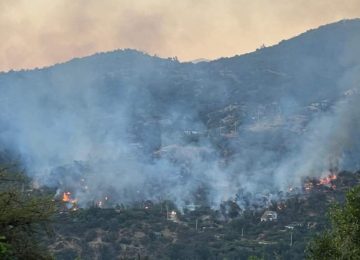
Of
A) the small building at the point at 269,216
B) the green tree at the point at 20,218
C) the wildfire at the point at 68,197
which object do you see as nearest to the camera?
the green tree at the point at 20,218

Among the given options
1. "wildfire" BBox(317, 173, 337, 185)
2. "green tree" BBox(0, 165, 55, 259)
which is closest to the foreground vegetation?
"wildfire" BBox(317, 173, 337, 185)

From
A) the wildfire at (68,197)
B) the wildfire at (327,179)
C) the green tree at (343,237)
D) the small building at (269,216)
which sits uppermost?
the wildfire at (327,179)

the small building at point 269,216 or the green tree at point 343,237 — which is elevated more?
the small building at point 269,216

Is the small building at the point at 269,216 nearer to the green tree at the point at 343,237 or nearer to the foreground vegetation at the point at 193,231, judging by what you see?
the foreground vegetation at the point at 193,231

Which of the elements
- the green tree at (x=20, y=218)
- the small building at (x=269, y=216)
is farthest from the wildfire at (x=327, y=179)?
the green tree at (x=20, y=218)

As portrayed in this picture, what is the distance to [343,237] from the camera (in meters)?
26.2

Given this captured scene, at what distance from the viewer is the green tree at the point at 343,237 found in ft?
82.7

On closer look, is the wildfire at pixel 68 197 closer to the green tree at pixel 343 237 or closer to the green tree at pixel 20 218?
the green tree at pixel 343 237

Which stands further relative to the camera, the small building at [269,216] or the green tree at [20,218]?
the small building at [269,216]

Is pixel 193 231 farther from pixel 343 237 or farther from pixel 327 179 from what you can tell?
pixel 343 237

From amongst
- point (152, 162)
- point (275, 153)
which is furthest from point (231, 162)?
point (152, 162)

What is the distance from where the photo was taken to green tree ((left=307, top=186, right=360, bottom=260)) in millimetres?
25219

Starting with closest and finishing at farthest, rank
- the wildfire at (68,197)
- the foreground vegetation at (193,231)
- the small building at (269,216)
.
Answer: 1. the foreground vegetation at (193,231)
2. the small building at (269,216)
3. the wildfire at (68,197)

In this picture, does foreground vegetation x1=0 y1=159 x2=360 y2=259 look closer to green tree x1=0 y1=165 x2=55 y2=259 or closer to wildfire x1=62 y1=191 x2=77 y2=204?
wildfire x1=62 y1=191 x2=77 y2=204
